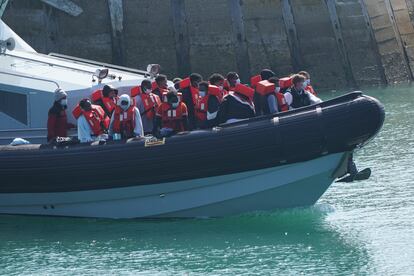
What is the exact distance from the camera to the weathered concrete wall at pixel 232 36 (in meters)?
23.1

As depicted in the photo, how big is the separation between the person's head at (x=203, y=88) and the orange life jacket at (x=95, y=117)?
3.71ft

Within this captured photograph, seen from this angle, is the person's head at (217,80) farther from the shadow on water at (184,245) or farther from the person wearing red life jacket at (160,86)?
the shadow on water at (184,245)

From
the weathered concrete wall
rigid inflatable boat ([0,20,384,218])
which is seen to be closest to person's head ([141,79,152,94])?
rigid inflatable boat ([0,20,384,218])

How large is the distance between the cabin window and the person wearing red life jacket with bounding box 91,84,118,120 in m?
0.80

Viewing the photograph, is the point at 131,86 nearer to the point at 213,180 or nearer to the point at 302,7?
the point at 213,180

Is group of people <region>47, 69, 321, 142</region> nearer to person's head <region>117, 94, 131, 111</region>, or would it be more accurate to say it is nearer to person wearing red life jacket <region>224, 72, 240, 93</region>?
person's head <region>117, 94, 131, 111</region>

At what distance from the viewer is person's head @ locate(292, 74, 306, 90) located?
35.9 feet

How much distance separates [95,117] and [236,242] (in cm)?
213

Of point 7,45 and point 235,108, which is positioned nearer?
point 235,108

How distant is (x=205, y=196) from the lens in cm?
1054

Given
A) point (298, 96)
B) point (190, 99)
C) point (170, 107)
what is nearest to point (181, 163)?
point (170, 107)

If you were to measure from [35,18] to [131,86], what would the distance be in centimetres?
1224

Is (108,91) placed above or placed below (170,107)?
above

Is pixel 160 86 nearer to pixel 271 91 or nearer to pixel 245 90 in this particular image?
pixel 245 90
